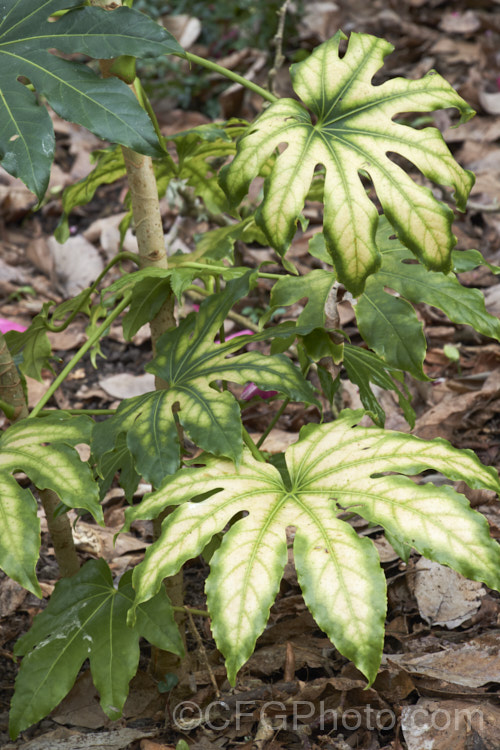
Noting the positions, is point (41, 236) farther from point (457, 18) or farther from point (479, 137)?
point (457, 18)

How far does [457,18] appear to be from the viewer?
4023 millimetres

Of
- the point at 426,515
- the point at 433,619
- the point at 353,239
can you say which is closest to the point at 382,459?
the point at 426,515

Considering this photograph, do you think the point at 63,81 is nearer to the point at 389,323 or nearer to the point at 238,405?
the point at 238,405

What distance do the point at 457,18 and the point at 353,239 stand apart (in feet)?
12.1

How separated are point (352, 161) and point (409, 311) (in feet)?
0.96

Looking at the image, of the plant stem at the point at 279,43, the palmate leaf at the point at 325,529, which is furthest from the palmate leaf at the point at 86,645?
the plant stem at the point at 279,43

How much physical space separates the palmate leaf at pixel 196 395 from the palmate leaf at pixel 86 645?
0.26 meters

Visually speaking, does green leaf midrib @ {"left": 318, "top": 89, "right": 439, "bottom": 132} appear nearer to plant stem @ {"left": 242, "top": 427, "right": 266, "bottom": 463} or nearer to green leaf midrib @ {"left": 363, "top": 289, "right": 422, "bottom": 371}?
green leaf midrib @ {"left": 363, "top": 289, "right": 422, "bottom": 371}

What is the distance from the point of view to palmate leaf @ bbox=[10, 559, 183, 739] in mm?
1099

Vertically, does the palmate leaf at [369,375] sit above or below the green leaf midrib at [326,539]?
above

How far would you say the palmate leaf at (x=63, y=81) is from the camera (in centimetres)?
91

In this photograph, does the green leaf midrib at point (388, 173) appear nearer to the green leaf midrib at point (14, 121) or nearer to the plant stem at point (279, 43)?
the green leaf midrib at point (14, 121)

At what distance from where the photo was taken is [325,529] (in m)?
0.90

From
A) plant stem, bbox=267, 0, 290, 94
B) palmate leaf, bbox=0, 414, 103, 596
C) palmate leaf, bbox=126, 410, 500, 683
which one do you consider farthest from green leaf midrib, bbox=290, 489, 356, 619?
plant stem, bbox=267, 0, 290, 94
